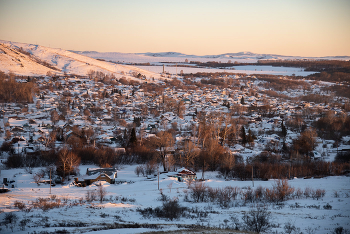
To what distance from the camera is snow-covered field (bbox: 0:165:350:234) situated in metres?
7.11

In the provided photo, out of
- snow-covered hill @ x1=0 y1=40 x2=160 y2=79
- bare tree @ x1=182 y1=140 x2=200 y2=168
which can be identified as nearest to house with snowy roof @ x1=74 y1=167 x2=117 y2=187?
bare tree @ x1=182 y1=140 x2=200 y2=168

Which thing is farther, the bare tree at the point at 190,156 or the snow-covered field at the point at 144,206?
the bare tree at the point at 190,156

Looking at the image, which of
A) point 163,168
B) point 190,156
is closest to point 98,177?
point 163,168

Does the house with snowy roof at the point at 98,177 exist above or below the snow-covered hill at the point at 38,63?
below

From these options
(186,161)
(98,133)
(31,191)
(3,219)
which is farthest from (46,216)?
(98,133)

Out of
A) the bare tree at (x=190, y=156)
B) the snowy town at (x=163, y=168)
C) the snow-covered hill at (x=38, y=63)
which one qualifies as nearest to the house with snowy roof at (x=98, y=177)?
the snowy town at (x=163, y=168)

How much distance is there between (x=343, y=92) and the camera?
37.4 m

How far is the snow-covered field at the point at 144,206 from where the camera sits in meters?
7.11

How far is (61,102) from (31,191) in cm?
2273

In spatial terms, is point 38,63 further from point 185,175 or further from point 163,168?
point 185,175

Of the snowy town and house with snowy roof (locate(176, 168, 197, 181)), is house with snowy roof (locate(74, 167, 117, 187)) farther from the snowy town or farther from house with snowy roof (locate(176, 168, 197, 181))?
house with snowy roof (locate(176, 168, 197, 181))

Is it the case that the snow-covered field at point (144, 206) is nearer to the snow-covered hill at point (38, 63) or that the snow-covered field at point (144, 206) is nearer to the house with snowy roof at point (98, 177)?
the house with snowy roof at point (98, 177)

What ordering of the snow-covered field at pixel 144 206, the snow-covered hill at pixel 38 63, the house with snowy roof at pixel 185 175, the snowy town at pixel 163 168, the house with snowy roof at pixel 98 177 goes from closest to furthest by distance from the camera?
the snow-covered field at pixel 144 206, the snowy town at pixel 163 168, the house with snowy roof at pixel 98 177, the house with snowy roof at pixel 185 175, the snow-covered hill at pixel 38 63

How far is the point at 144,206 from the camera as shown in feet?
31.1
